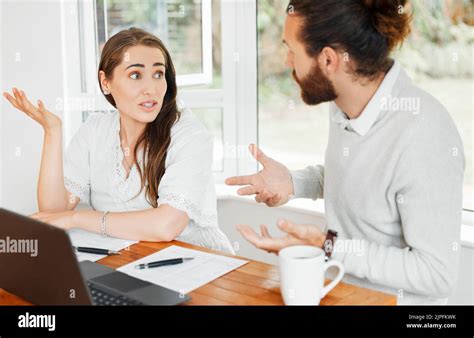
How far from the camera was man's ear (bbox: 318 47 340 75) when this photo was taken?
1.50 m

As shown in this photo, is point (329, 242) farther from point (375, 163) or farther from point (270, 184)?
point (270, 184)

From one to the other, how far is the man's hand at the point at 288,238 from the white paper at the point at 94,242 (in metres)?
0.45

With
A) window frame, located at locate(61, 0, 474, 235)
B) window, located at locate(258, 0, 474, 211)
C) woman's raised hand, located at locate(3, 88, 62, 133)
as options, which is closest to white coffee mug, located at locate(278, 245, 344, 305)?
woman's raised hand, located at locate(3, 88, 62, 133)

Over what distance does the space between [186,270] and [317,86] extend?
57 centimetres

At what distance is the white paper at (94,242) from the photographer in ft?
5.00

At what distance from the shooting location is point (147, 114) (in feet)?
6.41

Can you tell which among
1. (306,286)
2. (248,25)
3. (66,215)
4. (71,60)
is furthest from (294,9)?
(71,60)

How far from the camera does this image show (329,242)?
50.6 inches

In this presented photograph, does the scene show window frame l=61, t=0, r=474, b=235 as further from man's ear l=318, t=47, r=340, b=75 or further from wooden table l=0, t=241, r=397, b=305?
wooden table l=0, t=241, r=397, b=305

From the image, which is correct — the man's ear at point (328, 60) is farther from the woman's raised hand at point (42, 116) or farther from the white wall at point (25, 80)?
the white wall at point (25, 80)

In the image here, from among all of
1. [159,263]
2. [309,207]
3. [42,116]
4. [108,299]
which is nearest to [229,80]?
[309,207]
